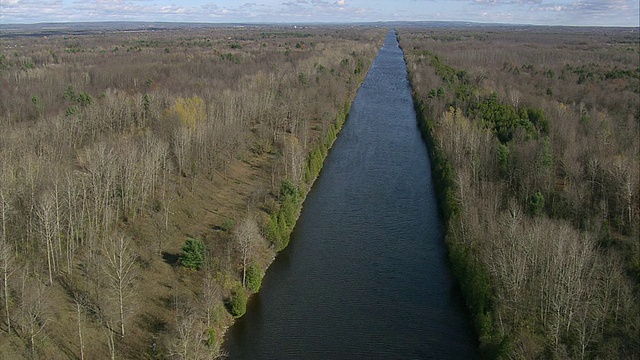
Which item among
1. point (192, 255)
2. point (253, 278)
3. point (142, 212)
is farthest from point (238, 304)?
point (142, 212)

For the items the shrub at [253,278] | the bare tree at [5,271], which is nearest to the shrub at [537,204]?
the shrub at [253,278]

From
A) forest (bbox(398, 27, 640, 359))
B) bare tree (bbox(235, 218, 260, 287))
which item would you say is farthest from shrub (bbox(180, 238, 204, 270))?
forest (bbox(398, 27, 640, 359))

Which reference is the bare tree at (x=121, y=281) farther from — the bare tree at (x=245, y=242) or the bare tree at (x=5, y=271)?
the bare tree at (x=245, y=242)

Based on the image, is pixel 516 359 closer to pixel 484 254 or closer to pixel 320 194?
pixel 484 254

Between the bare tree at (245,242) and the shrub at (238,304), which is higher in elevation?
the bare tree at (245,242)

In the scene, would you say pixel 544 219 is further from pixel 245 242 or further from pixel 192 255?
pixel 192 255

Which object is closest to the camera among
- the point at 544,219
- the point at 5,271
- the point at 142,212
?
the point at 5,271
